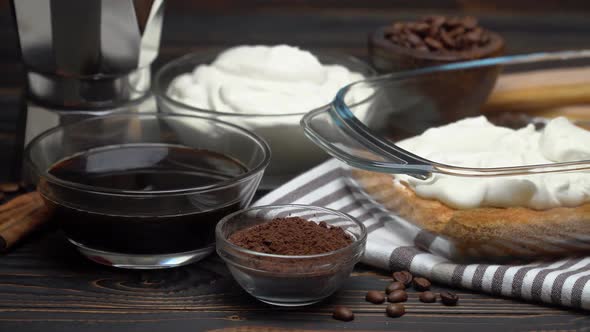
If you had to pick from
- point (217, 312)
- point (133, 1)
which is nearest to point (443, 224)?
point (217, 312)

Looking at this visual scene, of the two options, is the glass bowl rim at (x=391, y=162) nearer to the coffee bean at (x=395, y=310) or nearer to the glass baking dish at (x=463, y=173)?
the glass baking dish at (x=463, y=173)

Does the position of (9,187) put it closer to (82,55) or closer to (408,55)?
(82,55)

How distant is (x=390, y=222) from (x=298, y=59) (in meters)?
0.37

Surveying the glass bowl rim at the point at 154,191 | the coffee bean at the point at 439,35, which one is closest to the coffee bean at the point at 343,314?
the glass bowl rim at the point at 154,191

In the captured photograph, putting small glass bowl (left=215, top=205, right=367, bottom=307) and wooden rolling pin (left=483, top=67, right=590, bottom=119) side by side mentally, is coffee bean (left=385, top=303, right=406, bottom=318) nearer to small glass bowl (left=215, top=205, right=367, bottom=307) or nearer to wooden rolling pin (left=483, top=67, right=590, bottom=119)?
small glass bowl (left=215, top=205, right=367, bottom=307)

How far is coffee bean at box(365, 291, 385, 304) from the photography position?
125cm

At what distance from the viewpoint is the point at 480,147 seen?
144 cm

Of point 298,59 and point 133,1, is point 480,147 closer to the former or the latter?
point 298,59

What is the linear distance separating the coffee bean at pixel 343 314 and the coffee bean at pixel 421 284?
0.12m

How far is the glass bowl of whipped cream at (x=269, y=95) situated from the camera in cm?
156

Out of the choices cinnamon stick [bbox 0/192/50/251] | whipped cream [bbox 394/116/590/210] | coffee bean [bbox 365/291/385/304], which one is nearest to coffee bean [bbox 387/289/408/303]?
coffee bean [bbox 365/291/385/304]

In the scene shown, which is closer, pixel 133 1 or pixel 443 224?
pixel 443 224

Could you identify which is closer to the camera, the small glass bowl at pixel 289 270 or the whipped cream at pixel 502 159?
the small glass bowl at pixel 289 270

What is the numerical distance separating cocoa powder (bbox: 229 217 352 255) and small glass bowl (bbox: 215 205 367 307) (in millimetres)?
21
